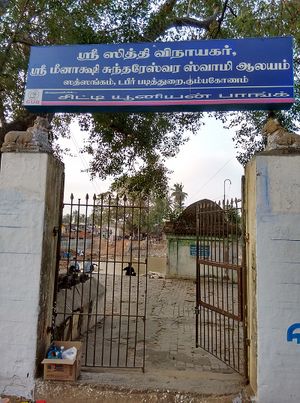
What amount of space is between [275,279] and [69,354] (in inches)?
103

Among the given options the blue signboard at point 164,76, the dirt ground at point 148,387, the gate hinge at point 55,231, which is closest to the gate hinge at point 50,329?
the dirt ground at point 148,387

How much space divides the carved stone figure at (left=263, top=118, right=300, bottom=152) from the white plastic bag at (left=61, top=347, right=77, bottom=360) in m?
3.41

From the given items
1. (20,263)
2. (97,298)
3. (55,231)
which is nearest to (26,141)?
(55,231)

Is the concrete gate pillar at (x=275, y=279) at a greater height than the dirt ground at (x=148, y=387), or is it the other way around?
the concrete gate pillar at (x=275, y=279)

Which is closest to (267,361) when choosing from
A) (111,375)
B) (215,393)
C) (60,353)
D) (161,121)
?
(215,393)

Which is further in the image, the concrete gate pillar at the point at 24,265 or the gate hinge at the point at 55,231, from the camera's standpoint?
the gate hinge at the point at 55,231

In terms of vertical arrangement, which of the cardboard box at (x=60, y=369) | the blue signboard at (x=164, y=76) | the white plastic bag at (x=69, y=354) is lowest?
the cardboard box at (x=60, y=369)

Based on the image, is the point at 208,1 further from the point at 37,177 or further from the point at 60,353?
the point at 60,353

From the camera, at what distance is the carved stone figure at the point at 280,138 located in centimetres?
398

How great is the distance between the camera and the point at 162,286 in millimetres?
14523

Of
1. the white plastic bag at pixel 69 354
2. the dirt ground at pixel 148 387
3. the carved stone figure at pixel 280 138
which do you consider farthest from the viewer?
the white plastic bag at pixel 69 354

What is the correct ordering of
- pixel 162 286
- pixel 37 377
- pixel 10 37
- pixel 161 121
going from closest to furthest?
1. pixel 37 377
2. pixel 10 37
3. pixel 161 121
4. pixel 162 286

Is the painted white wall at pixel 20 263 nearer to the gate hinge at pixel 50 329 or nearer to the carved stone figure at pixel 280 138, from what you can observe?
the gate hinge at pixel 50 329

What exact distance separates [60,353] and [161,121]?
7007 millimetres
